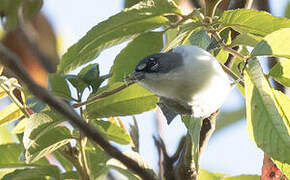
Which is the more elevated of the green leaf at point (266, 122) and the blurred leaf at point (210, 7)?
the blurred leaf at point (210, 7)

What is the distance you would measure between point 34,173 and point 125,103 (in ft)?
0.86

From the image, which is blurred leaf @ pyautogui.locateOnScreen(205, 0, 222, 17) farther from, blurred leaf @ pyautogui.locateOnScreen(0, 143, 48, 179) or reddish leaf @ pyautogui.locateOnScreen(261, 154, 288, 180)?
blurred leaf @ pyautogui.locateOnScreen(0, 143, 48, 179)

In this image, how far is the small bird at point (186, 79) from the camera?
0.96 meters

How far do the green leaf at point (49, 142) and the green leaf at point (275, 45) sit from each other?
44 centimetres

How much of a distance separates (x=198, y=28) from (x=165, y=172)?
36 cm

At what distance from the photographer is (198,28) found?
103cm

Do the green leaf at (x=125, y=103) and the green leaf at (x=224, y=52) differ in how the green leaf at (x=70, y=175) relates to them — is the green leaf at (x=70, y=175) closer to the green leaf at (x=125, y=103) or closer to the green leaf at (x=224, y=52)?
the green leaf at (x=125, y=103)

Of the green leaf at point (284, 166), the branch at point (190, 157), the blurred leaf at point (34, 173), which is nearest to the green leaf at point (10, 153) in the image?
the blurred leaf at point (34, 173)

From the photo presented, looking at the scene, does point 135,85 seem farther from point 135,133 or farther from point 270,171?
point 270,171

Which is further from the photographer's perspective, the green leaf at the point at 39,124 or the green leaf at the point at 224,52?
the green leaf at the point at 224,52

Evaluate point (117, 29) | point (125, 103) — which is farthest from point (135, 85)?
point (117, 29)

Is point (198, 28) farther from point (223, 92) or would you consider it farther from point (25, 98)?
point (25, 98)

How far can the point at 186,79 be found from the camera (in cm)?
96

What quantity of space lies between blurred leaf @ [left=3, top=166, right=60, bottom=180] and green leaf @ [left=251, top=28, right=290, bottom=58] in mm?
545
